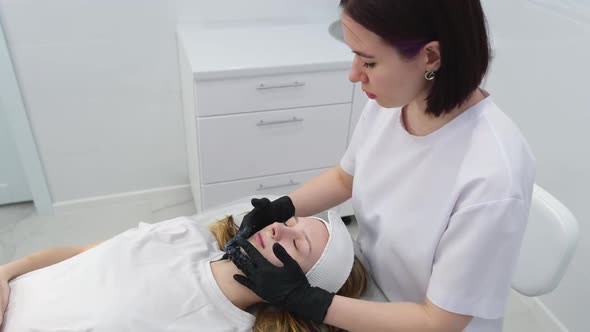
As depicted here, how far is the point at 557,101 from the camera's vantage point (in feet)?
5.74

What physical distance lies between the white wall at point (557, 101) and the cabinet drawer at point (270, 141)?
70 cm

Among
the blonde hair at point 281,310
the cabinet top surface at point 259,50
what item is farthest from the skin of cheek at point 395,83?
the cabinet top surface at point 259,50

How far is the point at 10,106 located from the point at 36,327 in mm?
1303

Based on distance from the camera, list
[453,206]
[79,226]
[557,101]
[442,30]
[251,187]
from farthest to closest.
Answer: [79,226] < [251,187] < [557,101] < [453,206] < [442,30]

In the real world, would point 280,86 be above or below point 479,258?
below

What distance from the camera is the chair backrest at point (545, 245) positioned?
1.07 metres

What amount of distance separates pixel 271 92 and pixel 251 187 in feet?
1.43

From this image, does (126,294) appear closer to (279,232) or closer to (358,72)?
(279,232)

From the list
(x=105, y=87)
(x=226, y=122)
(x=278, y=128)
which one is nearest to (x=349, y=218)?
(x=278, y=128)

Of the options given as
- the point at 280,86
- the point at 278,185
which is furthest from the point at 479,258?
the point at 278,185

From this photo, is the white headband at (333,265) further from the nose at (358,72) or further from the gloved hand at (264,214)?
the nose at (358,72)

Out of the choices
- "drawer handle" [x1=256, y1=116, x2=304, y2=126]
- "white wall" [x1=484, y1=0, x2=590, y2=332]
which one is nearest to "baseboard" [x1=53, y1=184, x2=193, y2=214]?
"drawer handle" [x1=256, y1=116, x2=304, y2=126]

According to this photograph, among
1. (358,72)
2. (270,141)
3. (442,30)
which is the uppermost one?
(442,30)

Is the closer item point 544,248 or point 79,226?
point 544,248
